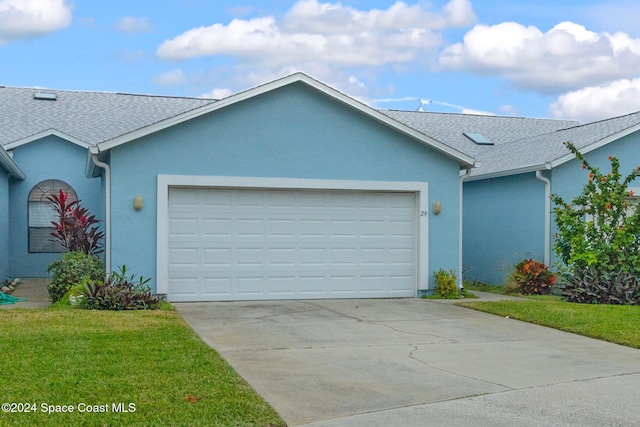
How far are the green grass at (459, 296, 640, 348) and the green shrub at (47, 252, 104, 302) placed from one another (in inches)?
260

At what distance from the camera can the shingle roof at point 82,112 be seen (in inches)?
820

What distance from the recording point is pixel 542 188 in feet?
55.5

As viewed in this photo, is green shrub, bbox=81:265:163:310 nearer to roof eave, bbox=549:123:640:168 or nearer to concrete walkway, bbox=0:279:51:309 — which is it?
concrete walkway, bbox=0:279:51:309

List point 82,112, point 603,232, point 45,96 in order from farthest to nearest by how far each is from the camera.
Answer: point 45,96
point 82,112
point 603,232

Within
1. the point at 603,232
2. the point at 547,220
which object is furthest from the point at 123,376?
the point at 547,220

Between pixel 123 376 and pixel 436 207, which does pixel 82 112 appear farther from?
pixel 123 376

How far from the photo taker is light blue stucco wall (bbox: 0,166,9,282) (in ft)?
57.1

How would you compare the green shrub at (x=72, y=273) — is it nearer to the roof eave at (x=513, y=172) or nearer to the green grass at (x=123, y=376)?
the green grass at (x=123, y=376)

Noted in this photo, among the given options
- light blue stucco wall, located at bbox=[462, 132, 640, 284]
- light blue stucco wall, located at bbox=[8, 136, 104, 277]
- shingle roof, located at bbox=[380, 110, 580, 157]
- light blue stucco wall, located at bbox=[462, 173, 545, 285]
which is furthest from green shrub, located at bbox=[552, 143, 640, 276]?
light blue stucco wall, located at bbox=[8, 136, 104, 277]

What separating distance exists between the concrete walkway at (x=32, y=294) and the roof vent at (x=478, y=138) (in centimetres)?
1296

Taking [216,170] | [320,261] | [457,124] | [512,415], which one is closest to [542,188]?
[320,261]

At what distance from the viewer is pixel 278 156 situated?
14.2 meters

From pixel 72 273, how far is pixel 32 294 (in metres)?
2.69

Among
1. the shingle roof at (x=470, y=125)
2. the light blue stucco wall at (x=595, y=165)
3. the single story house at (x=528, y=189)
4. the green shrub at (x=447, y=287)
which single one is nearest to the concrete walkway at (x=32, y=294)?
the green shrub at (x=447, y=287)
